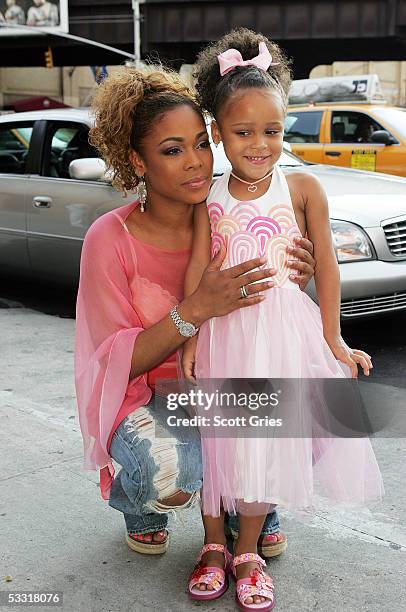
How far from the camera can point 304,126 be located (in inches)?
460

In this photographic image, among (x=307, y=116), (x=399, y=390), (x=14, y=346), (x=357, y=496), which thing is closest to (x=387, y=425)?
(x=399, y=390)

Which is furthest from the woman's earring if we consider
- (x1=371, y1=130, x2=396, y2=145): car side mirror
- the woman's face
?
(x1=371, y1=130, x2=396, y2=145): car side mirror

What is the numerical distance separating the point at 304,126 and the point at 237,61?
9435mm

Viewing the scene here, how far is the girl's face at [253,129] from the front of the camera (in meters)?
2.43

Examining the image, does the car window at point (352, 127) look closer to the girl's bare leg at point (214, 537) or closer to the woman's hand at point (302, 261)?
the woman's hand at point (302, 261)

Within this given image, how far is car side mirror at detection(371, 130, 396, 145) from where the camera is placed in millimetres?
10508

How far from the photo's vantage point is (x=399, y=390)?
4688mm

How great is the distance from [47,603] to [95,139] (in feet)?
4.79

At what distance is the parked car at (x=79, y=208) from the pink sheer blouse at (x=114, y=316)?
2554mm

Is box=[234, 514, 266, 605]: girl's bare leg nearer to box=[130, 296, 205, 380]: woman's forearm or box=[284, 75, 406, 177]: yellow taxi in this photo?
box=[130, 296, 205, 380]: woman's forearm

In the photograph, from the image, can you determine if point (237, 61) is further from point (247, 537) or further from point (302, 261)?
point (247, 537)

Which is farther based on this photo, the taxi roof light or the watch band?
the taxi roof light

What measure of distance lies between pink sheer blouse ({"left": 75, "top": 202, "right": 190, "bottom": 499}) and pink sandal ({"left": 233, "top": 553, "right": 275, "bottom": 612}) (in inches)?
20.3

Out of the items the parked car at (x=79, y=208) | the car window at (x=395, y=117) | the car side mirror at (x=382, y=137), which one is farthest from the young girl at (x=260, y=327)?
the car window at (x=395, y=117)
